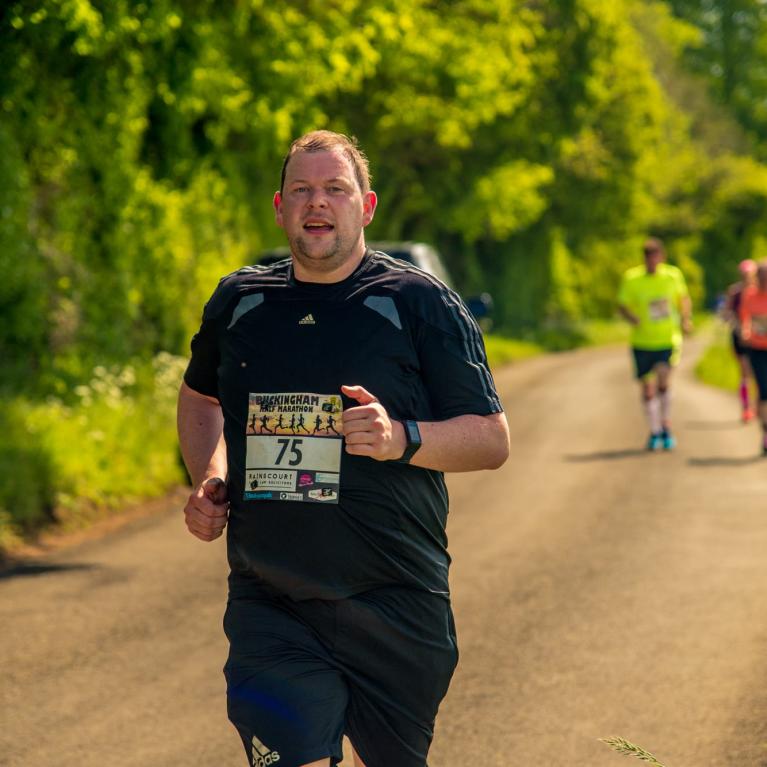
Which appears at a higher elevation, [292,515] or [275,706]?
[292,515]

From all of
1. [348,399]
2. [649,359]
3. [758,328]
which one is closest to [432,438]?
[348,399]

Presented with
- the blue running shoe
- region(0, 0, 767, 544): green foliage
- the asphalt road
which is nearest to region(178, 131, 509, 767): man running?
the asphalt road

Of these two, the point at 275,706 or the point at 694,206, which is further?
the point at 694,206

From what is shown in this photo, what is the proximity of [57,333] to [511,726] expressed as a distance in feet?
31.4

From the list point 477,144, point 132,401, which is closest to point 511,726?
point 132,401

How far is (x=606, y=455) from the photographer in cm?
1691

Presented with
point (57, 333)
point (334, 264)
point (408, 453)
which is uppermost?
point (334, 264)

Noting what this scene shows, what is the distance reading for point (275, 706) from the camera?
3.95 meters

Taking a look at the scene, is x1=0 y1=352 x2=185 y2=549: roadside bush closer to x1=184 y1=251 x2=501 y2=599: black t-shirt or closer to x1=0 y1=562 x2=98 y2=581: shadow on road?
x1=0 y1=562 x2=98 y2=581: shadow on road

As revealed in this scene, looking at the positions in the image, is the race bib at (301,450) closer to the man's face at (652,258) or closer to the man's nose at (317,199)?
the man's nose at (317,199)

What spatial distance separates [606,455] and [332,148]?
43.1 feet

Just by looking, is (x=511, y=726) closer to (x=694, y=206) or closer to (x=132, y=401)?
(x=132, y=401)

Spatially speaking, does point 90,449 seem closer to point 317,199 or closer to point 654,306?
point 654,306

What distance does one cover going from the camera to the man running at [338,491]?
3969 millimetres
